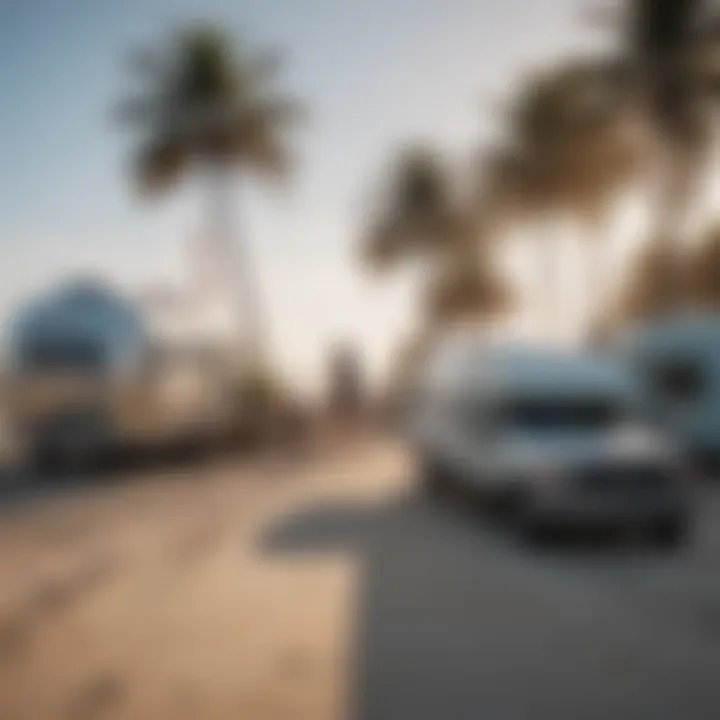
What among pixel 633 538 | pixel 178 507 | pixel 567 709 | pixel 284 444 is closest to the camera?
pixel 567 709

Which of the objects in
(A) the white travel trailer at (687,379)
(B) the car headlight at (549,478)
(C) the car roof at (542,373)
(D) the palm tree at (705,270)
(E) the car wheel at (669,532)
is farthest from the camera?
(D) the palm tree at (705,270)

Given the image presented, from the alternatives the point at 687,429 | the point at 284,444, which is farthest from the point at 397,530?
the point at 284,444

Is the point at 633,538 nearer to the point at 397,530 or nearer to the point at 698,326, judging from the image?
the point at 397,530

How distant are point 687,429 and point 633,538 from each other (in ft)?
19.1

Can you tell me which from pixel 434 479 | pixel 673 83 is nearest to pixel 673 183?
pixel 673 83

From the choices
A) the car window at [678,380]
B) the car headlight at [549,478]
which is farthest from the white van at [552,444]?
the car window at [678,380]

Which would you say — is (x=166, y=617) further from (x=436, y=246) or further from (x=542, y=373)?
(x=436, y=246)

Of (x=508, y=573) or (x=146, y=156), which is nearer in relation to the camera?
(x=508, y=573)

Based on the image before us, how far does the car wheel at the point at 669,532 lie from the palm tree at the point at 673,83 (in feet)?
59.6

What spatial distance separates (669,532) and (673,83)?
1871 centimetres

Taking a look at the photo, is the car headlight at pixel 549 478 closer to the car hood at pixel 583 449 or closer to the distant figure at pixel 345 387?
the car hood at pixel 583 449

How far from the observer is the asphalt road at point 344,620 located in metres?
5.05

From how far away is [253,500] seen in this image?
12930 mm

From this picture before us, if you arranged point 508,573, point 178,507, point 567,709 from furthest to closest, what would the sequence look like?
point 178,507
point 508,573
point 567,709
